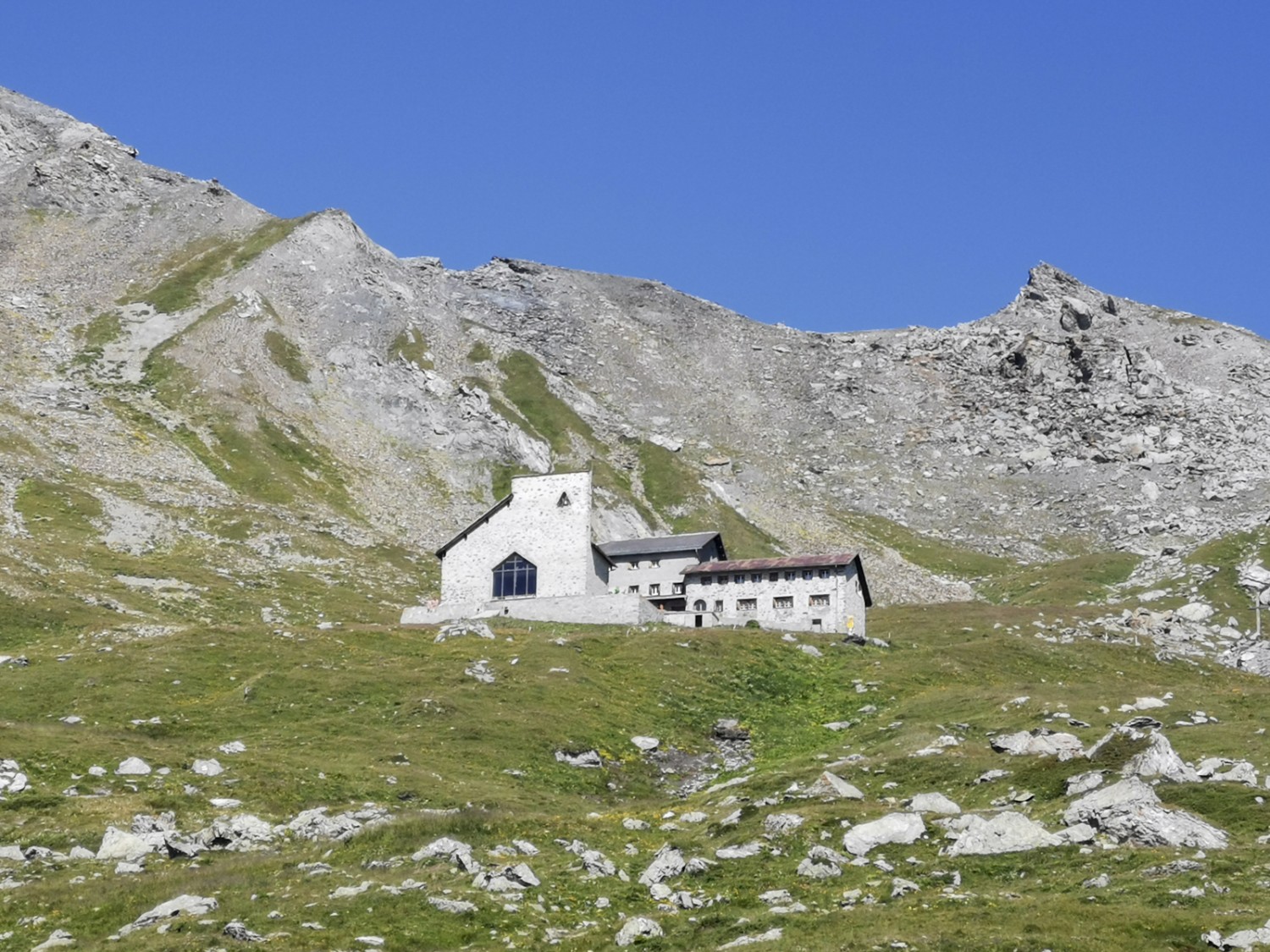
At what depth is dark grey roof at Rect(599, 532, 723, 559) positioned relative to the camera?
105m

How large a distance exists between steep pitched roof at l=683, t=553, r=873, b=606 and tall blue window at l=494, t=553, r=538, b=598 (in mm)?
11368

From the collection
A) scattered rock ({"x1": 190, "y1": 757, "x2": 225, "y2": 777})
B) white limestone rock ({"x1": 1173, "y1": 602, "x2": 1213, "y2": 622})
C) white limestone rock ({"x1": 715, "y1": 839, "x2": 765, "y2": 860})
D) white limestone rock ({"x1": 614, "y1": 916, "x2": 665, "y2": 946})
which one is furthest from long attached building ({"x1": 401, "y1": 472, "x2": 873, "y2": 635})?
white limestone rock ({"x1": 614, "y1": 916, "x2": 665, "y2": 946})

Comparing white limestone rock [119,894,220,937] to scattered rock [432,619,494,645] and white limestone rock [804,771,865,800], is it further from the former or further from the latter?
scattered rock [432,619,494,645]

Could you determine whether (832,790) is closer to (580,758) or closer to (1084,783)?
(1084,783)

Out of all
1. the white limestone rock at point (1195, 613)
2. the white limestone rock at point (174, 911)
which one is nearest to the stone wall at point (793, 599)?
the white limestone rock at point (1195, 613)

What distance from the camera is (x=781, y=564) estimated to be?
99.0 m

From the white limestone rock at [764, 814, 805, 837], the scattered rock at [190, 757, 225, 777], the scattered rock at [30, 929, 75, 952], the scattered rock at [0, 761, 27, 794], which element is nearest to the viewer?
the scattered rock at [30, 929, 75, 952]

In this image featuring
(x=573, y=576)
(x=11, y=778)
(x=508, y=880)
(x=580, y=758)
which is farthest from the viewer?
(x=573, y=576)

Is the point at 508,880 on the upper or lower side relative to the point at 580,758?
lower

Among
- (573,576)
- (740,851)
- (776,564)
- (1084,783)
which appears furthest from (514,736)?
(776,564)

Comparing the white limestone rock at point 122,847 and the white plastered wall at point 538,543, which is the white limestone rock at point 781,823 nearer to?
the white limestone rock at point 122,847

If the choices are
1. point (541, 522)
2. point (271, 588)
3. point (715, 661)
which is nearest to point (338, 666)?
point (715, 661)

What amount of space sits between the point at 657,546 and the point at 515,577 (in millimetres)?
12145

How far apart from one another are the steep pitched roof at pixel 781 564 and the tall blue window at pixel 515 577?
11.4 metres
